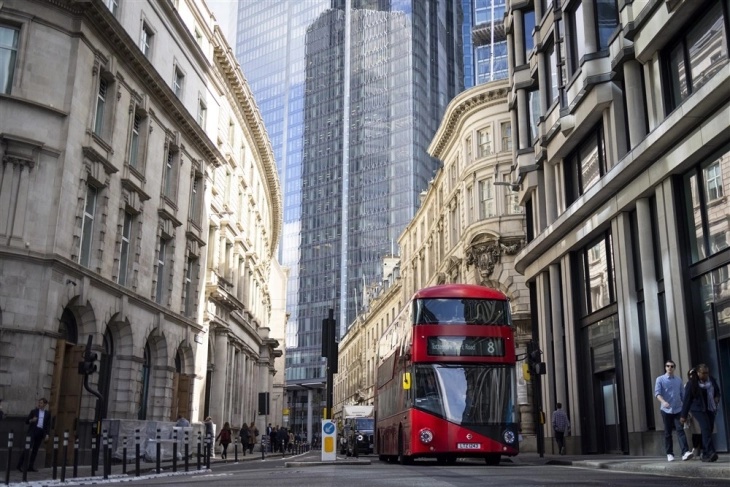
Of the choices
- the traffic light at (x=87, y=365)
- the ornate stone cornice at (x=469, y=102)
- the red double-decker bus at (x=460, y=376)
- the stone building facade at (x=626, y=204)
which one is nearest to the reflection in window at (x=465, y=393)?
the red double-decker bus at (x=460, y=376)

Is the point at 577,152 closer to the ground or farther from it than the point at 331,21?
closer to the ground

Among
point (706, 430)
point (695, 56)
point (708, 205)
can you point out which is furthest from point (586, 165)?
point (706, 430)

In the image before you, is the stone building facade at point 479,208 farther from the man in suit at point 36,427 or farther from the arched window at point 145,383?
the man in suit at point 36,427

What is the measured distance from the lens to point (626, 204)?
2125 centimetres

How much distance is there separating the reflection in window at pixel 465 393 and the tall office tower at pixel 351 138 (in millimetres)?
110973

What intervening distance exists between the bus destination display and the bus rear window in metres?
0.39

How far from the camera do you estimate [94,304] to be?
23.5 metres

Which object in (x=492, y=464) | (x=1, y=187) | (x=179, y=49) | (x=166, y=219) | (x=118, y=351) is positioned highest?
(x=179, y=49)

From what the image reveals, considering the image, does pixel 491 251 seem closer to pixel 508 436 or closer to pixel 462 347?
pixel 462 347

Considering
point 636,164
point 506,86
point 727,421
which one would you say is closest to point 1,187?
point 636,164

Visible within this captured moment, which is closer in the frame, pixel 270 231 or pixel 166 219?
pixel 166 219

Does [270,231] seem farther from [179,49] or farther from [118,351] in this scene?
[118,351]

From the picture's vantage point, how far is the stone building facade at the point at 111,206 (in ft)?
66.9

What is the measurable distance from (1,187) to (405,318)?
1140 cm
